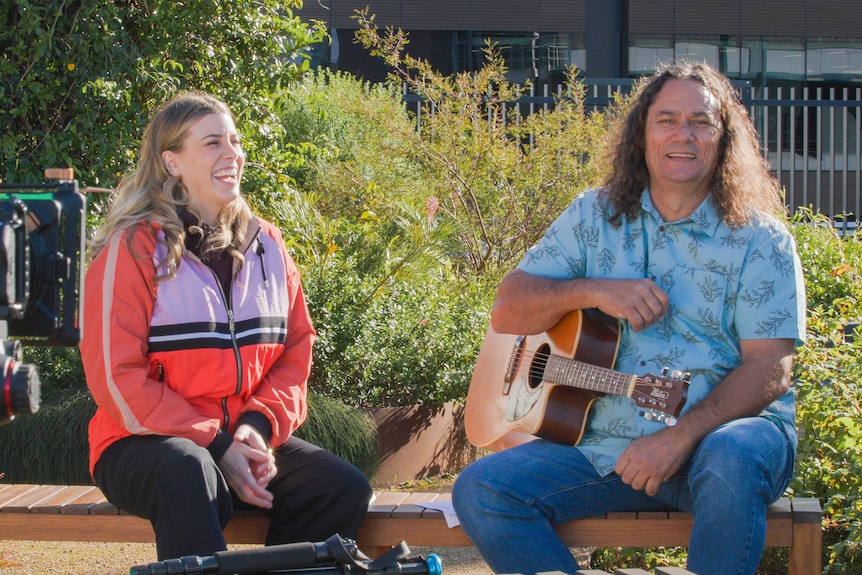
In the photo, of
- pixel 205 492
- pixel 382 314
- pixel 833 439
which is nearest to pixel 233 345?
pixel 205 492

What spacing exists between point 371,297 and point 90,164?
1.56 meters

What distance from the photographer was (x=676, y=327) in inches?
114

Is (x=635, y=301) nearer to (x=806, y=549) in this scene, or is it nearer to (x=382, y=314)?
(x=806, y=549)

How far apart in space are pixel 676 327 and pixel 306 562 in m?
1.25

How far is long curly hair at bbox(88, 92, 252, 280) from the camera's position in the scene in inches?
117

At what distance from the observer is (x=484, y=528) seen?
2.78 metres

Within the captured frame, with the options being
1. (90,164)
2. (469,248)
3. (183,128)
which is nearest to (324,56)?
(469,248)

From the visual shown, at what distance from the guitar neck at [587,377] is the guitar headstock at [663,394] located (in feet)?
0.09

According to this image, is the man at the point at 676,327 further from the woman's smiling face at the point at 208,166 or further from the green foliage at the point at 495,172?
the green foliage at the point at 495,172

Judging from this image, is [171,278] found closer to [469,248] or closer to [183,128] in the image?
[183,128]

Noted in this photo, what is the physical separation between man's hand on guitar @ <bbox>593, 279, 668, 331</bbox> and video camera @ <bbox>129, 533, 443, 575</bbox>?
0.96m

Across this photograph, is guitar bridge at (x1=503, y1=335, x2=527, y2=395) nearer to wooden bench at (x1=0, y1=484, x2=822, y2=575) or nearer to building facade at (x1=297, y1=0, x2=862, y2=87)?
wooden bench at (x1=0, y1=484, x2=822, y2=575)

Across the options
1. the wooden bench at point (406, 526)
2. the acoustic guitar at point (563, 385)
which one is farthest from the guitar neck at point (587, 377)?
the wooden bench at point (406, 526)

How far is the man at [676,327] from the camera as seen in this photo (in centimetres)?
266
